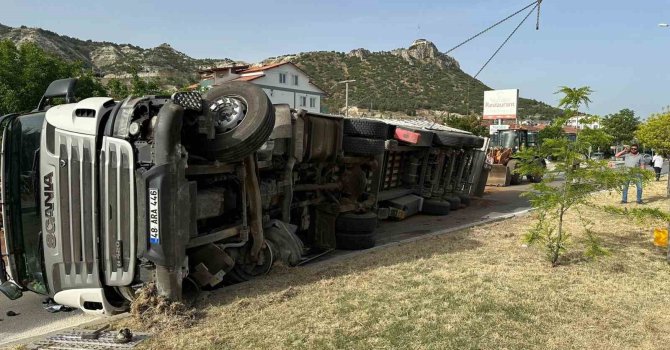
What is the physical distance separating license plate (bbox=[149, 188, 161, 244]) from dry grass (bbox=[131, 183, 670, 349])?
771 millimetres

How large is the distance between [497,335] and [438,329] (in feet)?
1.40

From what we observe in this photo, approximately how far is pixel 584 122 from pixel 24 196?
582 cm

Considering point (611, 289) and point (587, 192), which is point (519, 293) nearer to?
point (611, 289)

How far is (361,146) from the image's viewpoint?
7629 millimetres

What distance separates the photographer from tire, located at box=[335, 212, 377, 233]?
7.34 metres

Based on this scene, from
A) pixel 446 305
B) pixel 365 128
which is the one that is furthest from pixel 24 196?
pixel 365 128

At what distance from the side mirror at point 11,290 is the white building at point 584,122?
5957 millimetres

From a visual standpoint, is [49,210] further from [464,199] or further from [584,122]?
[464,199]

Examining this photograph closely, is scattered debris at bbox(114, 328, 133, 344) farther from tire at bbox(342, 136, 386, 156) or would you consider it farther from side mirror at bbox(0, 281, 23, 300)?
tire at bbox(342, 136, 386, 156)

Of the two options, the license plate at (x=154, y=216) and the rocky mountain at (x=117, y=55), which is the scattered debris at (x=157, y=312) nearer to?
the license plate at (x=154, y=216)

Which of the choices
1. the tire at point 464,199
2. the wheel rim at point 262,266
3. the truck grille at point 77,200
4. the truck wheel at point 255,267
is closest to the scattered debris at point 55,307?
the truck grille at point 77,200

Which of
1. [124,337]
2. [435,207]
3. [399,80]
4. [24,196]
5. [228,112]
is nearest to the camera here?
[124,337]

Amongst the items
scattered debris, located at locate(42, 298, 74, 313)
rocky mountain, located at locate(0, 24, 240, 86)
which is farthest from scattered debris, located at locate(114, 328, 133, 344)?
rocky mountain, located at locate(0, 24, 240, 86)

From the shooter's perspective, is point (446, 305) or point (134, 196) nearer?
point (134, 196)
